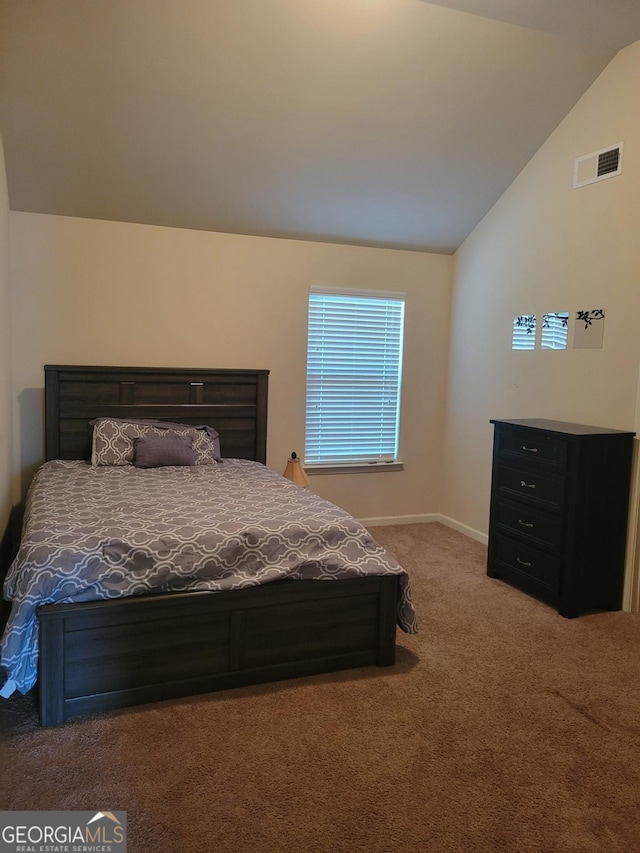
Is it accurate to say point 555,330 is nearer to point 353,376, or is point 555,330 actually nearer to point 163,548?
point 353,376

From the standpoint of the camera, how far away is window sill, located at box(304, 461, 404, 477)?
496 cm

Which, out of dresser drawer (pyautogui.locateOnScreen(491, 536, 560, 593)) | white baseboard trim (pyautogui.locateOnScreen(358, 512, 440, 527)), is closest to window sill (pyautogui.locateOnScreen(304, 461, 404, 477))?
white baseboard trim (pyautogui.locateOnScreen(358, 512, 440, 527))

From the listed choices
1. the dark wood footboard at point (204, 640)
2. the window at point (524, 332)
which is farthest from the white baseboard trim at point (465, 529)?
the dark wood footboard at point (204, 640)

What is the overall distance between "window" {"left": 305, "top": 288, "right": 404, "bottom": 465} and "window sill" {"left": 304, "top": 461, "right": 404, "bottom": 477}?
1.0 inches

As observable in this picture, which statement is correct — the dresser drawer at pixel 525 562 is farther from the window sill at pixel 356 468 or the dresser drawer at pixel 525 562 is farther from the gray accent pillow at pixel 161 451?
the gray accent pillow at pixel 161 451

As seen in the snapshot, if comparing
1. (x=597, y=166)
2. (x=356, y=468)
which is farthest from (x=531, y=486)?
(x=597, y=166)

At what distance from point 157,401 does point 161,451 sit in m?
0.58

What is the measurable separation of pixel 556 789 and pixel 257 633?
4.03ft

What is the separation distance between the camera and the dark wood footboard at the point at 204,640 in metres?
2.33

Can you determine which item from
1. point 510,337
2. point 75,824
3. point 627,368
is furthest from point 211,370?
point 75,824

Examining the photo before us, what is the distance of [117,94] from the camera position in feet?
11.2

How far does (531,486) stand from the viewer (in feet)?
12.3

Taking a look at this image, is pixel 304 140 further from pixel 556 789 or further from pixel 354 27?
pixel 556 789

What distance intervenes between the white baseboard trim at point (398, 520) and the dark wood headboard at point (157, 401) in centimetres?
115
